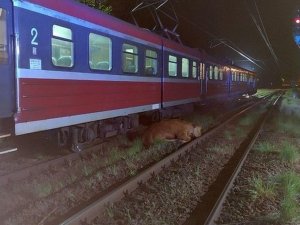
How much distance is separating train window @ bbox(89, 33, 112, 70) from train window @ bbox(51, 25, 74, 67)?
0.79 meters

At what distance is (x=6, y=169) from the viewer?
834 centimetres

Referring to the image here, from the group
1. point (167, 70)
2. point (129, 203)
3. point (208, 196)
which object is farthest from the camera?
point (167, 70)

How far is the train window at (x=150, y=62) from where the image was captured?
12.8 meters

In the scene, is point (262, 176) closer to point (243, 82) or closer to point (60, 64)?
point (60, 64)

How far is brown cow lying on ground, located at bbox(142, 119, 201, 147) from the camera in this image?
1159cm

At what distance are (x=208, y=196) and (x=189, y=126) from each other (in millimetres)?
5775

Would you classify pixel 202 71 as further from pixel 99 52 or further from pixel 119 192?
pixel 119 192

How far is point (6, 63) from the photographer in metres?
6.95

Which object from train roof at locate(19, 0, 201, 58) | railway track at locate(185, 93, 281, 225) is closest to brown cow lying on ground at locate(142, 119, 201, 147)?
railway track at locate(185, 93, 281, 225)

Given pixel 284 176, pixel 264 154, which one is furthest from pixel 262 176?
pixel 264 154

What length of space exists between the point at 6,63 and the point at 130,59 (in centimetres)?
491

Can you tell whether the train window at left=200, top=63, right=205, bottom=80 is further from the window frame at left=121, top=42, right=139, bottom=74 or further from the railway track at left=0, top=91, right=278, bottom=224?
the railway track at left=0, top=91, right=278, bottom=224

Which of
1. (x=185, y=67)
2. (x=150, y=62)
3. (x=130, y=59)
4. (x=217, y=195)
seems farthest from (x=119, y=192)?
(x=185, y=67)

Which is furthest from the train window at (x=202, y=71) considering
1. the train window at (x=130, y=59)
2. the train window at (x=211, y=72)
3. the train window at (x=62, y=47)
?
the train window at (x=62, y=47)
